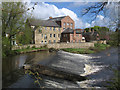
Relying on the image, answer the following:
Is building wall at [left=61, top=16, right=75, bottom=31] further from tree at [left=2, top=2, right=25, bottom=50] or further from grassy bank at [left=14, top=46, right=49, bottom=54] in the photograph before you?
tree at [left=2, top=2, right=25, bottom=50]

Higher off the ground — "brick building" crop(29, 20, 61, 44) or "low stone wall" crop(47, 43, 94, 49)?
"brick building" crop(29, 20, 61, 44)

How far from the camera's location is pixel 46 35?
29.3 m

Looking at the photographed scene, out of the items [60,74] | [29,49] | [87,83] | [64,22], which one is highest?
[64,22]

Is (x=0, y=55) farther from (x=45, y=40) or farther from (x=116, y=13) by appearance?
(x=45, y=40)

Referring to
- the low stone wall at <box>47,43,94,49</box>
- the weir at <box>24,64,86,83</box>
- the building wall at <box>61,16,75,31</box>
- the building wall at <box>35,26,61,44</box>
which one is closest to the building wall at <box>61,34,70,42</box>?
the building wall at <box>35,26,61,44</box>

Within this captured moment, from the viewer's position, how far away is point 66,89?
650 cm

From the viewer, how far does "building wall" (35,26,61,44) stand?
91.0ft

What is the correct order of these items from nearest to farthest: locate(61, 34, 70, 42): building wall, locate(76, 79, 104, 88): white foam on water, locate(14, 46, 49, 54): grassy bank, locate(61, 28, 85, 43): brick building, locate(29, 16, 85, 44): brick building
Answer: locate(76, 79, 104, 88): white foam on water, locate(14, 46, 49, 54): grassy bank, locate(29, 16, 85, 44): brick building, locate(61, 28, 85, 43): brick building, locate(61, 34, 70, 42): building wall

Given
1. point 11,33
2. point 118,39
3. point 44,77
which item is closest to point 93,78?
point 44,77

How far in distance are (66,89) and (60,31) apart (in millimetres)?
25566

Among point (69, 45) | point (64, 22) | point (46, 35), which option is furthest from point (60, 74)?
point (64, 22)

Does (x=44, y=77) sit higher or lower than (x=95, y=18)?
lower

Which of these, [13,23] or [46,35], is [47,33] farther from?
[13,23]

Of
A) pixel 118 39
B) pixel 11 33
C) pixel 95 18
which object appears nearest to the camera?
pixel 95 18
